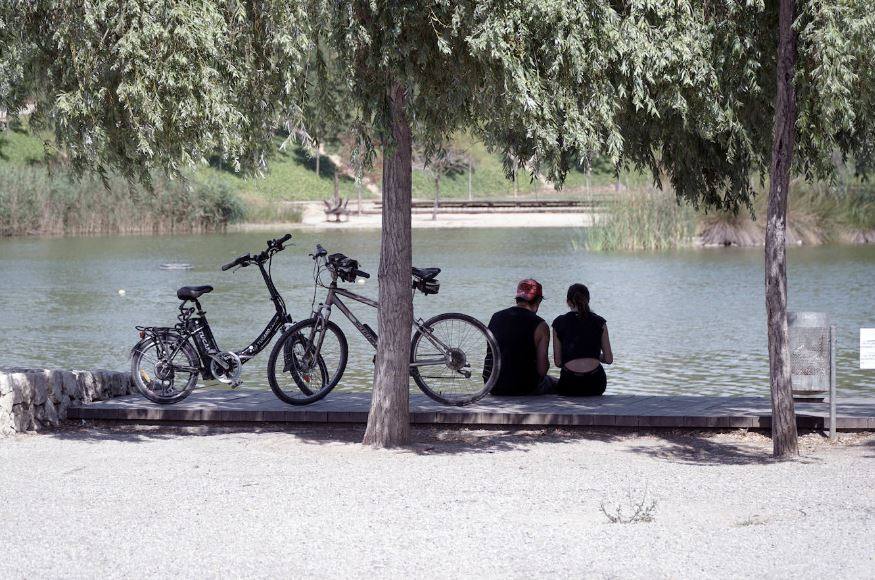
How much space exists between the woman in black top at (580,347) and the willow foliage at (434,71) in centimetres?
184

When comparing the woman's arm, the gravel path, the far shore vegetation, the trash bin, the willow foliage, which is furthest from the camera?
the far shore vegetation

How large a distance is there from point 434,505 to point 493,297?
1814cm

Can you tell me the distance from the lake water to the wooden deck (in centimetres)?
296

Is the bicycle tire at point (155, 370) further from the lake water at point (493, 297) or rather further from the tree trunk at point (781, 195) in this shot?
the tree trunk at point (781, 195)

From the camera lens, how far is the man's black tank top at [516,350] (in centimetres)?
1065

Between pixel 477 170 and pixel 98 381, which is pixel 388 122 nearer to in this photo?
pixel 98 381

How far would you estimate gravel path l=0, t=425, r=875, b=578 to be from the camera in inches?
234

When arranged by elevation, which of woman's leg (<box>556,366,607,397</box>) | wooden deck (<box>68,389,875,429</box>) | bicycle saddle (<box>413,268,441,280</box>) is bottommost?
wooden deck (<box>68,389,875,429</box>)

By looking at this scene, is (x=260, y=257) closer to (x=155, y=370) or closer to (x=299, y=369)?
(x=299, y=369)

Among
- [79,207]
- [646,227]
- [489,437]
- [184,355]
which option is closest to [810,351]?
[489,437]

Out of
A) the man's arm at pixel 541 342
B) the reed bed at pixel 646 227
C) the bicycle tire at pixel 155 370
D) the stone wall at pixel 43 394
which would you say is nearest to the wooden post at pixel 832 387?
the man's arm at pixel 541 342

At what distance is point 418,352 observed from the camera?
10.5m

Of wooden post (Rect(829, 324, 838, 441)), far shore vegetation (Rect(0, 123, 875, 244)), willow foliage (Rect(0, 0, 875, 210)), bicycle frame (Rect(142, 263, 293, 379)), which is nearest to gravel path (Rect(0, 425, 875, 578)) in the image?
wooden post (Rect(829, 324, 838, 441))

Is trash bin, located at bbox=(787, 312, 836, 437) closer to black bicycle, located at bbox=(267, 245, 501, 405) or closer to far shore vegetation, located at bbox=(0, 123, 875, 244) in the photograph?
black bicycle, located at bbox=(267, 245, 501, 405)
